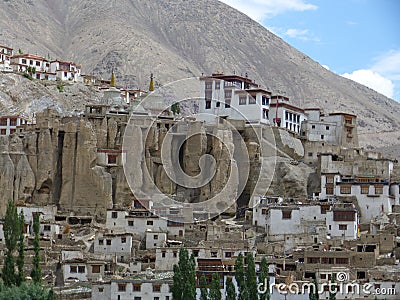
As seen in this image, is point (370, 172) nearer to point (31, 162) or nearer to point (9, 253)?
point (31, 162)

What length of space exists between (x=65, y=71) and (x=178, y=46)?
60825 mm


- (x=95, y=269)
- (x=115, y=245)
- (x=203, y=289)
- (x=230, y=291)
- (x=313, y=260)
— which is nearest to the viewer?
(x=230, y=291)

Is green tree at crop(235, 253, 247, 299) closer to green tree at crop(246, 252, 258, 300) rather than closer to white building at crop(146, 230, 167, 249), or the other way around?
green tree at crop(246, 252, 258, 300)

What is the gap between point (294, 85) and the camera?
139125mm

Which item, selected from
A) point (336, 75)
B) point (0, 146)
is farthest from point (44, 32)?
point (0, 146)

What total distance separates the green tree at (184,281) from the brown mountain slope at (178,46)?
7171 cm

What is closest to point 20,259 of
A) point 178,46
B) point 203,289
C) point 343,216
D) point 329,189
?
point 203,289

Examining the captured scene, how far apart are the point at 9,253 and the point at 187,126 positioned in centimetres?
2160

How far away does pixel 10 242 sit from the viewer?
157ft

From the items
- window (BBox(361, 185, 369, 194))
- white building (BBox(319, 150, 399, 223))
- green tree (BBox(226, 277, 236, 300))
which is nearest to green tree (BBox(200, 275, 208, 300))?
green tree (BBox(226, 277, 236, 300))

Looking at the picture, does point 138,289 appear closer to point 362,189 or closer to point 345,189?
point 345,189

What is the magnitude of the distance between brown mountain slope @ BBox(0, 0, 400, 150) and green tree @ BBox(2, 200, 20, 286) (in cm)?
6886

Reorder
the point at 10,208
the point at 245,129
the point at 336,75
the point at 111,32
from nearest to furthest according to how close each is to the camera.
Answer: the point at 10,208
the point at 245,129
the point at 111,32
the point at 336,75

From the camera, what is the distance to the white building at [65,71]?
88438 mm
